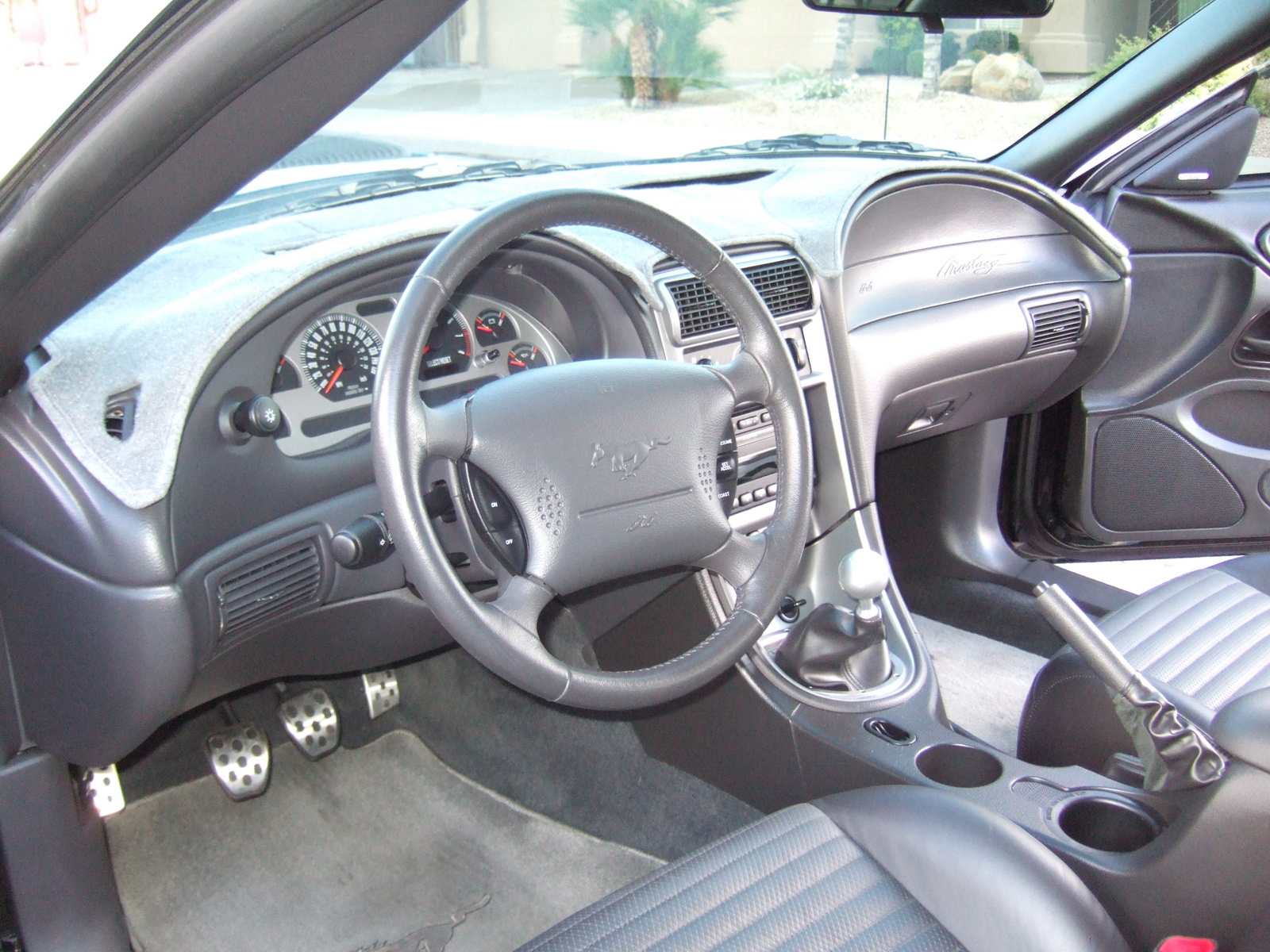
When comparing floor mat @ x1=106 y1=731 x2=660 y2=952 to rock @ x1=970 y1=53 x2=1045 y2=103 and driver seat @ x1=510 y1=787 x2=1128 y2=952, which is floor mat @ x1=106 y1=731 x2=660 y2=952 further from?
rock @ x1=970 y1=53 x2=1045 y2=103

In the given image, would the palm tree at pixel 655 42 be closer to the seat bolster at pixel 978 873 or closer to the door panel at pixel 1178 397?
the door panel at pixel 1178 397

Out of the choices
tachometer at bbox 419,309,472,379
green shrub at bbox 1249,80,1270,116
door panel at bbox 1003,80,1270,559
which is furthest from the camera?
door panel at bbox 1003,80,1270,559

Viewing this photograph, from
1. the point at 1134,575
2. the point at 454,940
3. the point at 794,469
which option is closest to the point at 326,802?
the point at 454,940

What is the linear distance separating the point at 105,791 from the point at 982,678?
189 cm

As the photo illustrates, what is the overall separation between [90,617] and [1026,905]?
1151 mm

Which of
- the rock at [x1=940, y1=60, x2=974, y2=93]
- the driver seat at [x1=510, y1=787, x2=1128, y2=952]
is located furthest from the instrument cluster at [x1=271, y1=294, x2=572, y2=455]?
the rock at [x1=940, y1=60, x2=974, y2=93]

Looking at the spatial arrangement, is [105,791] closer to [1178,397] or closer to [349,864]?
[349,864]

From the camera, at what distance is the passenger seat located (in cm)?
170

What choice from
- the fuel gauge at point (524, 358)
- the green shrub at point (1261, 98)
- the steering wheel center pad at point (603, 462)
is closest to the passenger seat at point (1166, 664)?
the steering wheel center pad at point (603, 462)

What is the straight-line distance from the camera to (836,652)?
1.89 m

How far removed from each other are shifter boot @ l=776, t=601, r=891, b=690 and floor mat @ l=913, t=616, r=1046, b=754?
22.1 inches

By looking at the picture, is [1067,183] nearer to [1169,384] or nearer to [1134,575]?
[1169,384]

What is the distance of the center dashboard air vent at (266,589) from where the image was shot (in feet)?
Result: 5.00

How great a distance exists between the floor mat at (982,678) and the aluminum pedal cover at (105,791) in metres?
1.64
